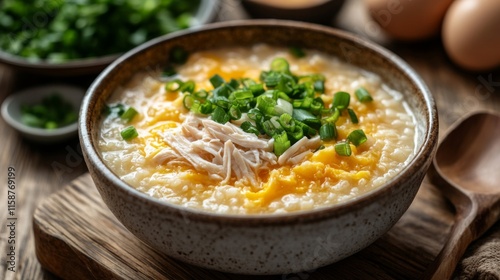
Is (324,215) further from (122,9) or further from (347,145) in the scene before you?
(122,9)

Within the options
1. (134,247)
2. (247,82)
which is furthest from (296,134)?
(134,247)

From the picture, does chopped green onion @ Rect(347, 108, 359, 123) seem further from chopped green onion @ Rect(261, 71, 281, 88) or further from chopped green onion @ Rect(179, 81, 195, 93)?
chopped green onion @ Rect(179, 81, 195, 93)

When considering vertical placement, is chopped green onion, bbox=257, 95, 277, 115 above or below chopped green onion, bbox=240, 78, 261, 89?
above

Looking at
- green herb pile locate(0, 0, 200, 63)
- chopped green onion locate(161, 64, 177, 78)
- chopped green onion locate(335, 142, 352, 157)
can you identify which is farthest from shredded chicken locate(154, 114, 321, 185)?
green herb pile locate(0, 0, 200, 63)

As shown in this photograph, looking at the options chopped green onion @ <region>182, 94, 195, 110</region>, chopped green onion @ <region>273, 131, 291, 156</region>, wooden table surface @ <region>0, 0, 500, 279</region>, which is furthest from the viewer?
wooden table surface @ <region>0, 0, 500, 279</region>

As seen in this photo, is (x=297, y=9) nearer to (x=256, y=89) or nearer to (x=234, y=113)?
(x=256, y=89)
